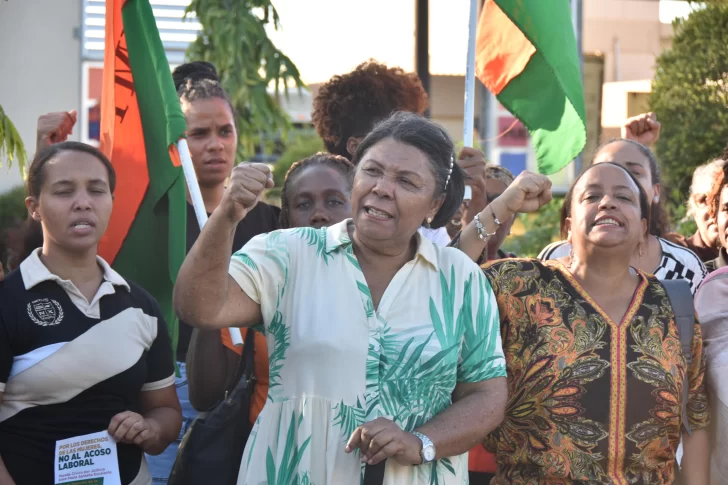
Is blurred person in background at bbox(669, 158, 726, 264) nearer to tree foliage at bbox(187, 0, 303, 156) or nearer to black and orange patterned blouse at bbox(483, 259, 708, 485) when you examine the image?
black and orange patterned blouse at bbox(483, 259, 708, 485)

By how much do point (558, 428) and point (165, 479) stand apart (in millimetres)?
1593

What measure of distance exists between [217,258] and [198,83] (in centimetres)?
216

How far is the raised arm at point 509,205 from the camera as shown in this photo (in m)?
3.74

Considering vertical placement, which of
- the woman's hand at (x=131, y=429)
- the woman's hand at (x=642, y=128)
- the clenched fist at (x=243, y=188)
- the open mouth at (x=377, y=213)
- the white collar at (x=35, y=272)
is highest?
the woman's hand at (x=642, y=128)

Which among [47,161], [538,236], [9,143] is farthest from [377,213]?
[538,236]

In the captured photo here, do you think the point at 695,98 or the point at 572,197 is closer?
the point at 572,197

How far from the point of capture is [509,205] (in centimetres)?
375

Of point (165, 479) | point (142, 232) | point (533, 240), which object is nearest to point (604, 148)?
point (142, 232)

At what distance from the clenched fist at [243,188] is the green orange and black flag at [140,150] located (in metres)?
1.52

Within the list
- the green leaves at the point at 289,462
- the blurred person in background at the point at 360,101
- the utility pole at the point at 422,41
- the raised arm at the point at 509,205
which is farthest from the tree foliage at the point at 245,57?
the green leaves at the point at 289,462

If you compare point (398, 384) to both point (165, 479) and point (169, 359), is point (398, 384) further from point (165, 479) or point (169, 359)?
point (165, 479)

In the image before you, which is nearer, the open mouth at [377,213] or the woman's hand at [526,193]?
the open mouth at [377,213]

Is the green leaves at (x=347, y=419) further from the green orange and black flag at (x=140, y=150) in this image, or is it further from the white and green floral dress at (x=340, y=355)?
the green orange and black flag at (x=140, y=150)

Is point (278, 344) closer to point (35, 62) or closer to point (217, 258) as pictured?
point (217, 258)
